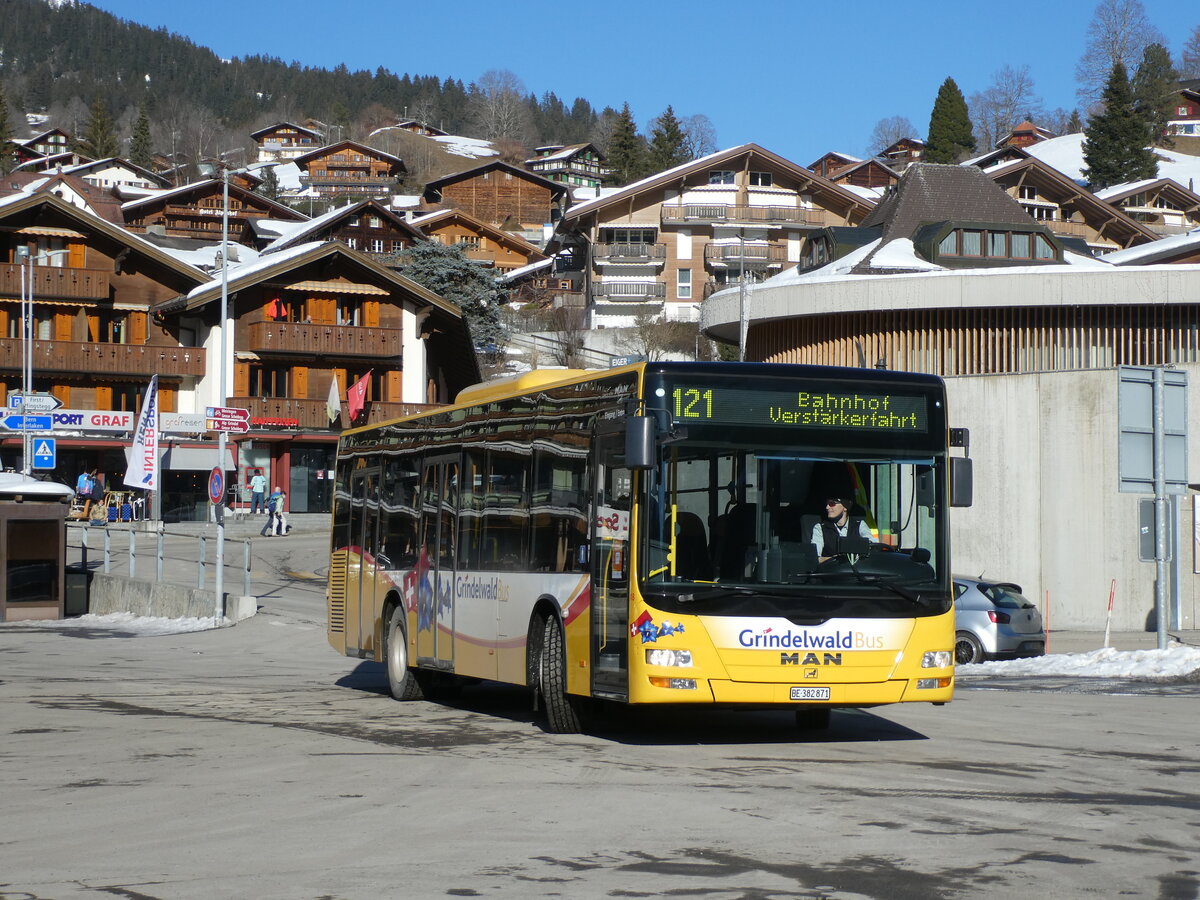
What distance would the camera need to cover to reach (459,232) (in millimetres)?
120812

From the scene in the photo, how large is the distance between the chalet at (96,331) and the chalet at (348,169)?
337 ft

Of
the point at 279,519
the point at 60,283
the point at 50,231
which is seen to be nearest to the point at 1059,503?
the point at 279,519

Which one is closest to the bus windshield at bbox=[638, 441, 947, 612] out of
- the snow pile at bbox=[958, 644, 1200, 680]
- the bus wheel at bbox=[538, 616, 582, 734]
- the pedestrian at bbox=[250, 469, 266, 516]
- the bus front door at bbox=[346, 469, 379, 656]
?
the bus wheel at bbox=[538, 616, 582, 734]

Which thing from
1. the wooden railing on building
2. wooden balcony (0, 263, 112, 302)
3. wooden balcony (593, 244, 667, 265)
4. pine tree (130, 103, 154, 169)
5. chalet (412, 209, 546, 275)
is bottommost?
the wooden railing on building

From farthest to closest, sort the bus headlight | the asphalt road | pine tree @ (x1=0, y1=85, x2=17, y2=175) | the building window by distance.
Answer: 1. pine tree @ (x1=0, y1=85, x2=17, y2=175)
2. the building window
3. the bus headlight
4. the asphalt road

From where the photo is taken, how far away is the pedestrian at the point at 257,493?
58344 mm

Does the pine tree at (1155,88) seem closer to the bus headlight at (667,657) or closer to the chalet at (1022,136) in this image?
the chalet at (1022,136)

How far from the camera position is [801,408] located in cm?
1205

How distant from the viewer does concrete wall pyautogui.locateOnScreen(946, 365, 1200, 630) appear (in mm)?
29312

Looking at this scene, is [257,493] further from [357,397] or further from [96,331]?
[96,331]

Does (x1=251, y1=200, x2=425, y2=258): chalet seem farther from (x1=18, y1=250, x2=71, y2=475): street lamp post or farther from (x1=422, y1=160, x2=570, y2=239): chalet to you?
(x1=422, y1=160, x2=570, y2=239): chalet

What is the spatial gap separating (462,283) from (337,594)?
228ft

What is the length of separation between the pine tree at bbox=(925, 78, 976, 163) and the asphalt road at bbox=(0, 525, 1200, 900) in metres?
140

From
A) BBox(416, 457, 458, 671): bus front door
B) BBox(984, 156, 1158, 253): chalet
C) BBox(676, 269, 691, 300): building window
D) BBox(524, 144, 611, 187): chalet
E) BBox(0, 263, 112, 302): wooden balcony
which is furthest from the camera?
BBox(524, 144, 611, 187): chalet
